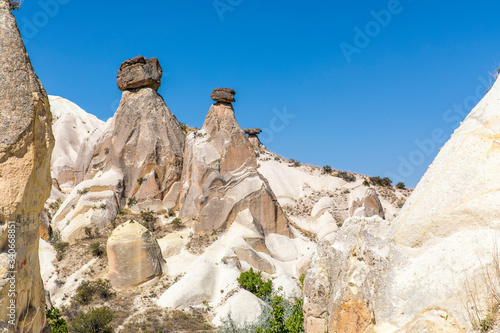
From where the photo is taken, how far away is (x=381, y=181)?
44469 millimetres

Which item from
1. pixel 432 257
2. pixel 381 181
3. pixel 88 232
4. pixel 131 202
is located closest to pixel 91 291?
pixel 88 232

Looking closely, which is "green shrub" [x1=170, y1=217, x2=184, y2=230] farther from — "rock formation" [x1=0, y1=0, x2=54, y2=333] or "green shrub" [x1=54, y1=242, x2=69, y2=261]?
"rock formation" [x1=0, y1=0, x2=54, y2=333]

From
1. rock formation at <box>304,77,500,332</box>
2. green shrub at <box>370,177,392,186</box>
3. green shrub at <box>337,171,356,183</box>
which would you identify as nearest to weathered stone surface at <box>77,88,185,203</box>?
green shrub at <box>337,171,356,183</box>

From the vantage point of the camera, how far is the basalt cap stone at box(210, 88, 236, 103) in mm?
33750

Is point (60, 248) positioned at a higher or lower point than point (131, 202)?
lower

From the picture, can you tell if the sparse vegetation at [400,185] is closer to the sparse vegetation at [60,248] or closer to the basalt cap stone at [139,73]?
the basalt cap stone at [139,73]

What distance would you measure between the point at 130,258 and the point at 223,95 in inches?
572

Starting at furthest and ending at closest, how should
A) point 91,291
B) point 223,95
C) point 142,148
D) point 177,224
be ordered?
point 223,95 → point 142,148 → point 177,224 → point 91,291

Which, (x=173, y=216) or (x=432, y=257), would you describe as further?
(x=173, y=216)

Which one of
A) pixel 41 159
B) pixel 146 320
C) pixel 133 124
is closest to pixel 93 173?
pixel 133 124

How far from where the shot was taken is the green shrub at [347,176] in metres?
41.8

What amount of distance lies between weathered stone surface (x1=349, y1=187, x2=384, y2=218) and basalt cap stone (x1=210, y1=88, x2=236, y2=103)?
1202 centimetres

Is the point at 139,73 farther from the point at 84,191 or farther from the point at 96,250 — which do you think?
A: the point at 96,250

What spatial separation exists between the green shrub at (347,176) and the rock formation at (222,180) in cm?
1310
